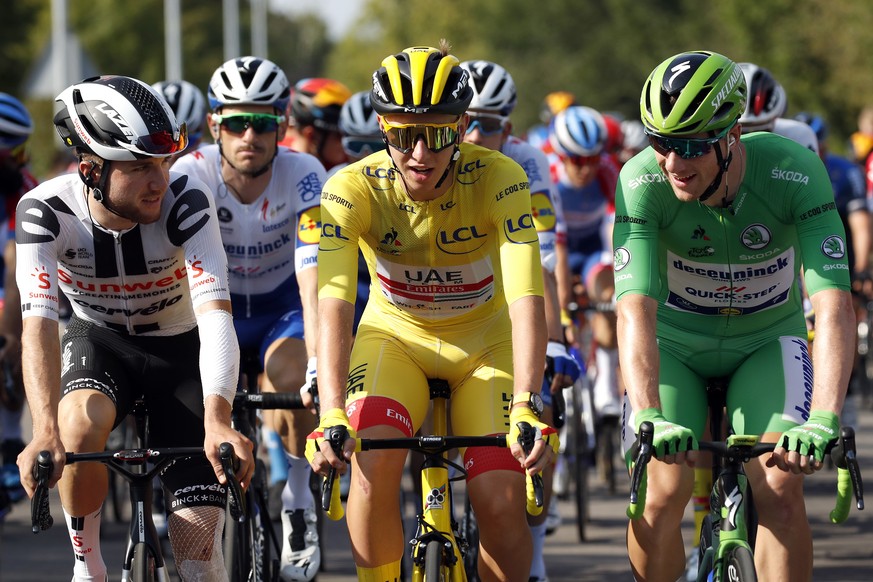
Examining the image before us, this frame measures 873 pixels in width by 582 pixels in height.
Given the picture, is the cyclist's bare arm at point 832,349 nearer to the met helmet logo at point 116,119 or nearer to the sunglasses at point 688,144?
the sunglasses at point 688,144

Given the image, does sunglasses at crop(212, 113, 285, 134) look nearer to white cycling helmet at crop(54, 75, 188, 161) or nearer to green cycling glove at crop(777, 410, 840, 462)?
white cycling helmet at crop(54, 75, 188, 161)

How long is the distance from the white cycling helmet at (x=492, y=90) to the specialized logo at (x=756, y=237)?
2790 mm

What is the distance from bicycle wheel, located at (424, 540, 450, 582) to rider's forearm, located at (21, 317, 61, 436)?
1380mm

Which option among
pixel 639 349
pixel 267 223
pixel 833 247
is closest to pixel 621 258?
pixel 639 349

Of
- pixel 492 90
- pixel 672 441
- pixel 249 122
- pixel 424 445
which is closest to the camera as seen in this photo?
pixel 672 441

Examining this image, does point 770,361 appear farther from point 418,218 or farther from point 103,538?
point 103,538

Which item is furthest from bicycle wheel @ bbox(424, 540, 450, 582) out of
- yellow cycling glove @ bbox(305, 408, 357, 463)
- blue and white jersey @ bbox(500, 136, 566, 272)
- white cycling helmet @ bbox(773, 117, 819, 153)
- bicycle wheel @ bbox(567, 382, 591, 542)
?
white cycling helmet @ bbox(773, 117, 819, 153)

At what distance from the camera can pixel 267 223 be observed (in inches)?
297

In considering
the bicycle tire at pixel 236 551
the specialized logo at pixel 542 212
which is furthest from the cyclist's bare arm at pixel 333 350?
the specialized logo at pixel 542 212

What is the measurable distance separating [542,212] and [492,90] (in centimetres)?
97

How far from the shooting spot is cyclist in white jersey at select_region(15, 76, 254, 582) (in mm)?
5395

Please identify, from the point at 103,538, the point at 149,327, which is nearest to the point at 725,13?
the point at 103,538

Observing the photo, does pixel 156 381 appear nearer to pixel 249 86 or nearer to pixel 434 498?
pixel 434 498

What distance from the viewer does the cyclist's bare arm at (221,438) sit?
5102 mm
